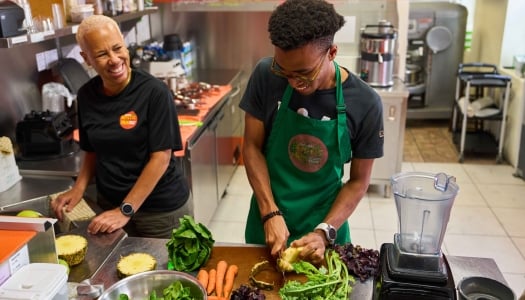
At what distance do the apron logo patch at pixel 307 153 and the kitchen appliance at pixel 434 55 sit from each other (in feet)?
15.2

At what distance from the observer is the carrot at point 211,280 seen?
1435 millimetres

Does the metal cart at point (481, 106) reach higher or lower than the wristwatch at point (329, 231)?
lower

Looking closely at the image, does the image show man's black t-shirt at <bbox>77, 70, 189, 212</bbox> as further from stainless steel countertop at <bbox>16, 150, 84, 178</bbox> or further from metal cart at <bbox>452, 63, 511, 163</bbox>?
metal cart at <bbox>452, 63, 511, 163</bbox>

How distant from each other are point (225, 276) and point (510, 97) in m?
4.25

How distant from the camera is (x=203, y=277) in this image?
4.81ft

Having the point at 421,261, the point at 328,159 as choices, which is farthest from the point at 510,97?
the point at 421,261

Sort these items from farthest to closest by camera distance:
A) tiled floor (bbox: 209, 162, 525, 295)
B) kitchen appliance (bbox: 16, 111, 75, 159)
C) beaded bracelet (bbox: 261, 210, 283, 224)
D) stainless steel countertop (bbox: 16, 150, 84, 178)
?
tiled floor (bbox: 209, 162, 525, 295) → kitchen appliance (bbox: 16, 111, 75, 159) → stainless steel countertop (bbox: 16, 150, 84, 178) → beaded bracelet (bbox: 261, 210, 283, 224)

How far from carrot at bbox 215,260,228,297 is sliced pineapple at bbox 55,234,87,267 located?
0.45 meters

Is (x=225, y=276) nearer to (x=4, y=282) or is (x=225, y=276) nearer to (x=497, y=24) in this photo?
(x=4, y=282)

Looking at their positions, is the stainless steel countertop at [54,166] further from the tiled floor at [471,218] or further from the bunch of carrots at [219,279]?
the tiled floor at [471,218]

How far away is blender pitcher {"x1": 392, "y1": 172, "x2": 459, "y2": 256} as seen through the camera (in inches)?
50.3

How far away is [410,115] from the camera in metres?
6.18

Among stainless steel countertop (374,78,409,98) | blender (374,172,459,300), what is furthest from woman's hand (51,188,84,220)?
stainless steel countertop (374,78,409,98)

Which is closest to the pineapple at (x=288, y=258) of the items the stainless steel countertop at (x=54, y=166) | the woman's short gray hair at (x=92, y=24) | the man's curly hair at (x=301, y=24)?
the man's curly hair at (x=301, y=24)
